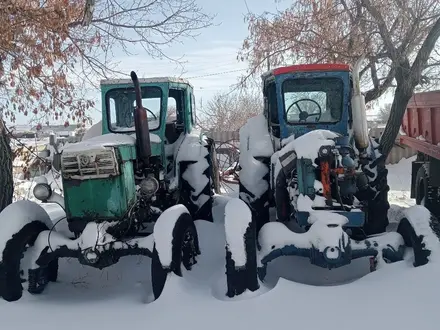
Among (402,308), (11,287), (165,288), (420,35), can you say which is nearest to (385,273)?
(402,308)

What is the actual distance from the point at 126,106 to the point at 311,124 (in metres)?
2.47

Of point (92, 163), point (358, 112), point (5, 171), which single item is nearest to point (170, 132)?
point (5, 171)

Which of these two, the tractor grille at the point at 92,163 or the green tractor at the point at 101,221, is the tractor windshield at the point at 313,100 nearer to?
the green tractor at the point at 101,221

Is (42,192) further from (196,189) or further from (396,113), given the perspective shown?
(396,113)

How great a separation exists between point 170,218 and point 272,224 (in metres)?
0.98

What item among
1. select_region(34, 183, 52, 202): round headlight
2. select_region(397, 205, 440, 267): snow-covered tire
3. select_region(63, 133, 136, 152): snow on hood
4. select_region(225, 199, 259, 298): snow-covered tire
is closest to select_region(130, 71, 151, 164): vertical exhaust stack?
select_region(63, 133, 136, 152): snow on hood

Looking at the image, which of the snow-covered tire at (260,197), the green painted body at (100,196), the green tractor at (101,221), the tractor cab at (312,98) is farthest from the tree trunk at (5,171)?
the tractor cab at (312,98)

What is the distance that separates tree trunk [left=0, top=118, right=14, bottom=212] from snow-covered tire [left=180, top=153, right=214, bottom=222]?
246cm

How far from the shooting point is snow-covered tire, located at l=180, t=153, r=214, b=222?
663 centimetres

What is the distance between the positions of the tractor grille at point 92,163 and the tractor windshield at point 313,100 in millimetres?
2372

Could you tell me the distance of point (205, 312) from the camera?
4102 mm

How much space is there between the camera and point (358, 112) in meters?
5.56

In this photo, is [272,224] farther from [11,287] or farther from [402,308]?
[11,287]

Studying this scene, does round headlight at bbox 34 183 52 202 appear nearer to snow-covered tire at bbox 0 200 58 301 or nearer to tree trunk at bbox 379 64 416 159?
snow-covered tire at bbox 0 200 58 301
